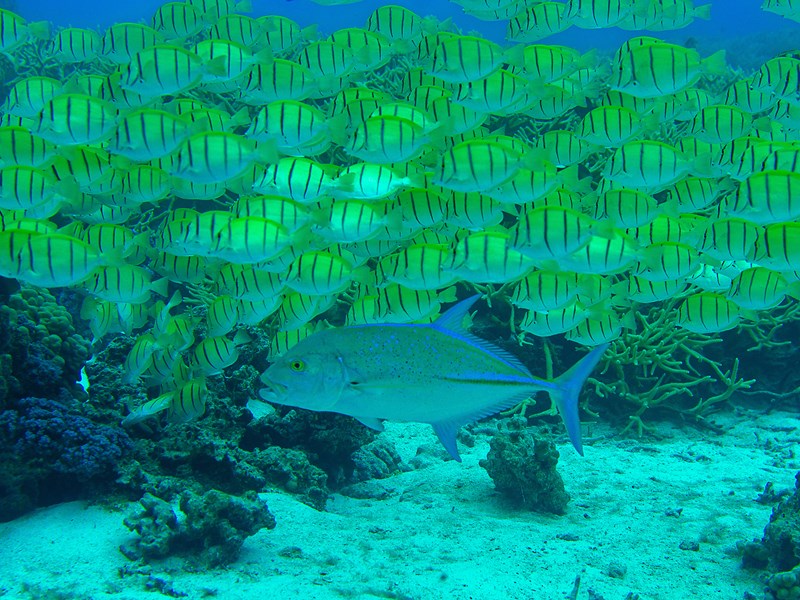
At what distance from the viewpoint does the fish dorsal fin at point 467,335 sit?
2.50 meters

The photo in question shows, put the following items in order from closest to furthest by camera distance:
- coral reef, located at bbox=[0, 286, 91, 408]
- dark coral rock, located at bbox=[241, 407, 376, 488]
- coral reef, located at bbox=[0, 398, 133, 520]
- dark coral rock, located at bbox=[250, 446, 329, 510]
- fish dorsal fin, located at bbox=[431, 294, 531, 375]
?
fish dorsal fin, located at bbox=[431, 294, 531, 375], coral reef, located at bbox=[0, 398, 133, 520], coral reef, located at bbox=[0, 286, 91, 408], dark coral rock, located at bbox=[250, 446, 329, 510], dark coral rock, located at bbox=[241, 407, 376, 488]

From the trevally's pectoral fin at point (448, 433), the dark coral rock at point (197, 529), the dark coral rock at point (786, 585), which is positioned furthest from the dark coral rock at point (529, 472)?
the trevally's pectoral fin at point (448, 433)

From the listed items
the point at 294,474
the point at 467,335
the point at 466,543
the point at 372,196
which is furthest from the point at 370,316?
the point at 467,335

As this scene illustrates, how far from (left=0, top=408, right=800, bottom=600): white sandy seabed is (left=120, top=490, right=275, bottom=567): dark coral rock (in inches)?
4.1

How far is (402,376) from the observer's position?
242 centimetres

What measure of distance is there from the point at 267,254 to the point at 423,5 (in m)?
110

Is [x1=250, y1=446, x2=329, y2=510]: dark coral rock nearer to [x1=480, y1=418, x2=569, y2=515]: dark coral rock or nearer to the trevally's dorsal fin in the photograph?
[x1=480, y1=418, x2=569, y2=515]: dark coral rock

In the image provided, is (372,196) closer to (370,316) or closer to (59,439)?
(370,316)

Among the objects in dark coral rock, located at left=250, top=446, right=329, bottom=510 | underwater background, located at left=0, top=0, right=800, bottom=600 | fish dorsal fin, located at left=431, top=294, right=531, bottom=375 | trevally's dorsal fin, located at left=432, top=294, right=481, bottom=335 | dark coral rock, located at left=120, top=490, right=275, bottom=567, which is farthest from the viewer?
dark coral rock, located at left=250, top=446, right=329, bottom=510

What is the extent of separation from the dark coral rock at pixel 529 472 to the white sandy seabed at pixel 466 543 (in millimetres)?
143

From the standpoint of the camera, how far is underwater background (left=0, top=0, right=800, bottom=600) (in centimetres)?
352

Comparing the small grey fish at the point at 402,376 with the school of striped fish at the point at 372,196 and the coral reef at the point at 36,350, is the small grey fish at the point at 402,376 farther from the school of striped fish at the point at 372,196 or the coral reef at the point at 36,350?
the coral reef at the point at 36,350

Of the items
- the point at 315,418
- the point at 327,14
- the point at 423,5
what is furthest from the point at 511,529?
the point at 423,5

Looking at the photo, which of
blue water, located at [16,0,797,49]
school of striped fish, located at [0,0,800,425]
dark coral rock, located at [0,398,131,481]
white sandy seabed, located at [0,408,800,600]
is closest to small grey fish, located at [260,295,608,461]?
school of striped fish, located at [0,0,800,425]
